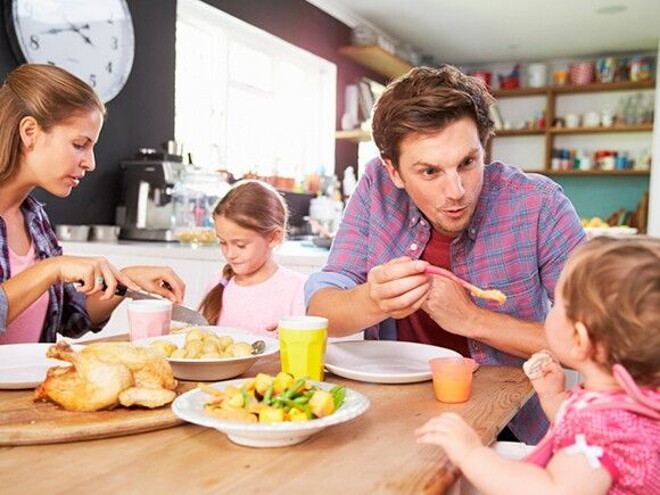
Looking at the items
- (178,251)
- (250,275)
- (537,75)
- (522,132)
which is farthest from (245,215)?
(537,75)

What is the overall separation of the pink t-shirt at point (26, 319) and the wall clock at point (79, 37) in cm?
159

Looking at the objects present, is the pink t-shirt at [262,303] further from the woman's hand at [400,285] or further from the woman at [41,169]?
the woman's hand at [400,285]

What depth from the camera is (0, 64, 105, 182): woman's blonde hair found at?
184cm

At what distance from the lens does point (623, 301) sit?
853mm

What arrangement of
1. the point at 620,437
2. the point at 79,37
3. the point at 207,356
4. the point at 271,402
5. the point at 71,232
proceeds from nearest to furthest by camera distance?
the point at 620,437
the point at 271,402
the point at 207,356
the point at 71,232
the point at 79,37

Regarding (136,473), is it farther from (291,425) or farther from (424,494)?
(424,494)

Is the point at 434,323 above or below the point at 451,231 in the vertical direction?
below

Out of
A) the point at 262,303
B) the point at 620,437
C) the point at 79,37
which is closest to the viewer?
the point at 620,437

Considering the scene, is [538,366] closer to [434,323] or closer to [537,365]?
[537,365]

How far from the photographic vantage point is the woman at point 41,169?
1833mm

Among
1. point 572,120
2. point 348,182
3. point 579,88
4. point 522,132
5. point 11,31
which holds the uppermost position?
point 579,88

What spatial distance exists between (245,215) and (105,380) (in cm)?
138

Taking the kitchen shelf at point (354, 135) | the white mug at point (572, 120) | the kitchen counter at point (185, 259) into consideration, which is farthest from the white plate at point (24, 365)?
the white mug at point (572, 120)

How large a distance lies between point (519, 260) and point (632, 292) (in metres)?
0.85
